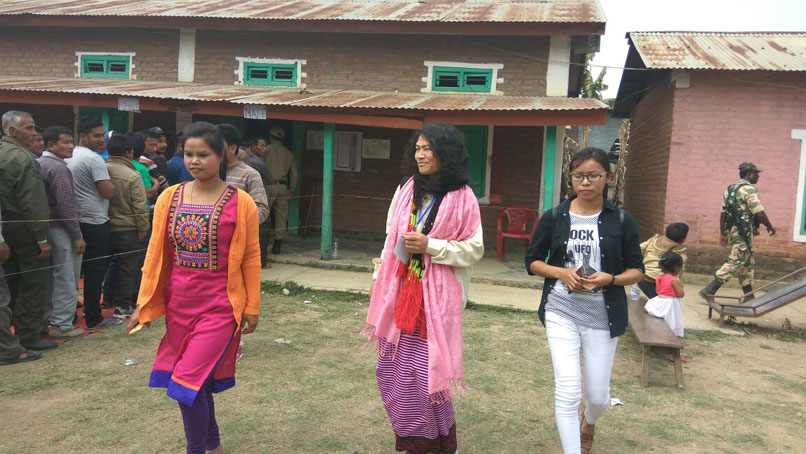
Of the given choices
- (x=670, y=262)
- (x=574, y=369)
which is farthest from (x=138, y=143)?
(x=670, y=262)

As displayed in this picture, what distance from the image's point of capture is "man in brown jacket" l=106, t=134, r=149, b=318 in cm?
523

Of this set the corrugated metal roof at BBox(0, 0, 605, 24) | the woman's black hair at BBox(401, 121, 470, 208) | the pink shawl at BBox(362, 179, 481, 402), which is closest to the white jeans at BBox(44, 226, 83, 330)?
the pink shawl at BBox(362, 179, 481, 402)

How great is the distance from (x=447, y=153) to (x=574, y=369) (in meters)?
1.21

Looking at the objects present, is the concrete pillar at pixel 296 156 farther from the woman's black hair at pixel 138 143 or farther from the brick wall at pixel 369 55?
the woman's black hair at pixel 138 143

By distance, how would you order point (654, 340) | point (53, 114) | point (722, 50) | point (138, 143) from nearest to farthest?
point (654, 340) → point (138, 143) → point (722, 50) → point (53, 114)

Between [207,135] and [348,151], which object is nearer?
[207,135]

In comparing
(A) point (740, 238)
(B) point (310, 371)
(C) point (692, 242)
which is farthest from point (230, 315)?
(C) point (692, 242)

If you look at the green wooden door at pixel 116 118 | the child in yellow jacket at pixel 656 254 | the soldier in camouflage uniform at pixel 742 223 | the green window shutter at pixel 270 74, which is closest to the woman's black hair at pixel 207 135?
the child in yellow jacket at pixel 656 254

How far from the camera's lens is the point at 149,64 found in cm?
1134

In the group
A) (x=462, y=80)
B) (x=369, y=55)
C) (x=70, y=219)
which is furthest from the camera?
(x=369, y=55)

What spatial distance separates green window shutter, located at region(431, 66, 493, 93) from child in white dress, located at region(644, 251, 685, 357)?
5.82 m

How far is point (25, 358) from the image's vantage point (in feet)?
14.1

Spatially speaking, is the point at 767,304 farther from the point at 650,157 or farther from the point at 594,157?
the point at 650,157

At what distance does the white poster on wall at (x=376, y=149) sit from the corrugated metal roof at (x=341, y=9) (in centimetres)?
222
